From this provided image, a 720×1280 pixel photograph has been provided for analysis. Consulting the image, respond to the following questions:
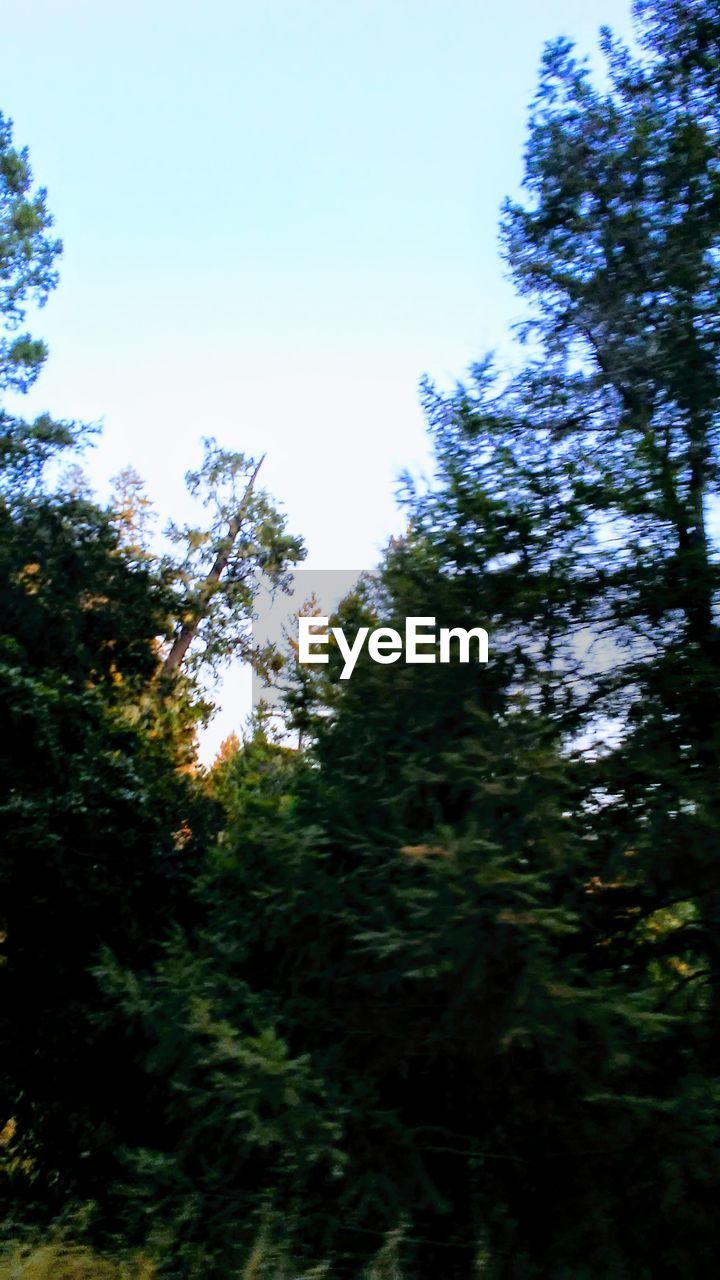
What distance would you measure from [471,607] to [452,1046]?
3.90 m

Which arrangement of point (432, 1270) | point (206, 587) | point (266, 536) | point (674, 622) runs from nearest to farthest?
Answer: point (432, 1270) → point (674, 622) → point (206, 587) → point (266, 536)

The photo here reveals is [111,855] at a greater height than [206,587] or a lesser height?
lesser

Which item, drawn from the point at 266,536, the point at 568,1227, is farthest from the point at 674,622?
the point at 266,536

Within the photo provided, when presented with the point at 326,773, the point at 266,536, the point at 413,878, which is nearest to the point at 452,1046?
the point at 413,878

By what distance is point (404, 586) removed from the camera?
12055mm

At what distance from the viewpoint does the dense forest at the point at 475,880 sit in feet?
32.0

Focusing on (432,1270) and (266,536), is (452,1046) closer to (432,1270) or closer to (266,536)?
(432,1270)

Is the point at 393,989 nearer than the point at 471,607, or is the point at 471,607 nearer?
the point at 393,989

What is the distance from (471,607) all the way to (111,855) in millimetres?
6569

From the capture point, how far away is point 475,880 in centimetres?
948

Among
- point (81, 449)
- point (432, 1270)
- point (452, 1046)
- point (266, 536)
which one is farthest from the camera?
point (266, 536)

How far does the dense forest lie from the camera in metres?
9.74

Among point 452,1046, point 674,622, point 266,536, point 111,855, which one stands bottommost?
point 452,1046

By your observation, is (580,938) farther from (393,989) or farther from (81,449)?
(81,449)
